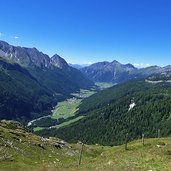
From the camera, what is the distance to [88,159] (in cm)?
7669

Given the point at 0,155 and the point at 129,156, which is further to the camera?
the point at 0,155

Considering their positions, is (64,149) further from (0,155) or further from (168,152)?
(168,152)

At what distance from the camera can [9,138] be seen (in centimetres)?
10569

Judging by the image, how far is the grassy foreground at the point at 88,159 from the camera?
46.8 m

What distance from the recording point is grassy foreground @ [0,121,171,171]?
46.8 m

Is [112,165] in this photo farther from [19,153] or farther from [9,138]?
[9,138]

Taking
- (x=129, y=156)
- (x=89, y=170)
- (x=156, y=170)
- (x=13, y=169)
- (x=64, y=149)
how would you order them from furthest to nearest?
(x=64, y=149) < (x=13, y=169) < (x=129, y=156) < (x=89, y=170) < (x=156, y=170)

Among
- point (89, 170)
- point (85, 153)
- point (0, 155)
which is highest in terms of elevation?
point (89, 170)

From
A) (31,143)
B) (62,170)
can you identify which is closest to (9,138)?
(31,143)

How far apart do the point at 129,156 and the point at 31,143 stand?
213 feet

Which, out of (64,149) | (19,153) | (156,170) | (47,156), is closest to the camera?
(156,170)

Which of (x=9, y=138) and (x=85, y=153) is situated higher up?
(x=9, y=138)

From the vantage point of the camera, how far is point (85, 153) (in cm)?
13025

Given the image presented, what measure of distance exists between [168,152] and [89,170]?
43.9 ft
